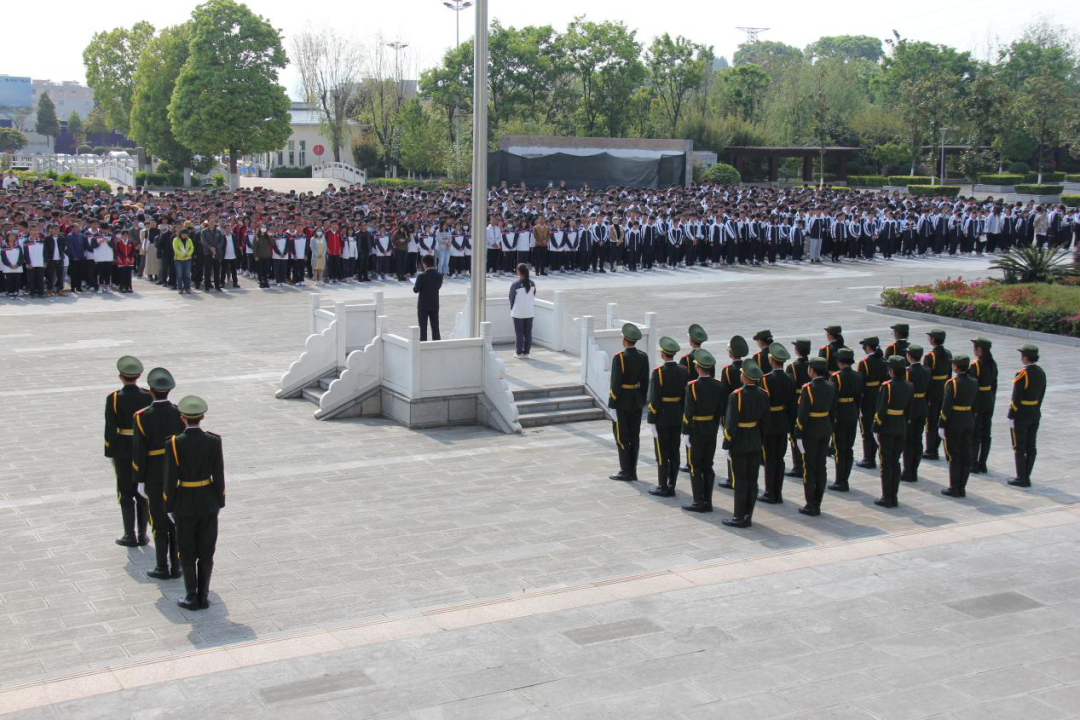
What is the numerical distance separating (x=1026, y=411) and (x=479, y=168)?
22.1ft

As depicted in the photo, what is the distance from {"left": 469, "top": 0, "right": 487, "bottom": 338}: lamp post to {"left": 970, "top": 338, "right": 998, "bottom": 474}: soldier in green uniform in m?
5.80

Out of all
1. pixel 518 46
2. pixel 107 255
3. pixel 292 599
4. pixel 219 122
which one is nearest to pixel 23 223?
pixel 107 255

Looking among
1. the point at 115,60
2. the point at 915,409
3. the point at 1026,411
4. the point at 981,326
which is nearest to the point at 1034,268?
the point at 981,326

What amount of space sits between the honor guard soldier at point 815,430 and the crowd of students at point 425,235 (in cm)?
938

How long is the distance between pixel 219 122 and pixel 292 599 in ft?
149

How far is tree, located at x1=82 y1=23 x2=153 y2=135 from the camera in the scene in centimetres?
6419

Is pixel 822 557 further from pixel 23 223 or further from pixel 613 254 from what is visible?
pixel 613 254

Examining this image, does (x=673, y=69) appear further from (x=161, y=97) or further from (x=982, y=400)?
(x=982, y=400)

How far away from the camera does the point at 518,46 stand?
59.9 metres

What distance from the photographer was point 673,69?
6369cm

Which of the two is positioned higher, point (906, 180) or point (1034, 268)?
point (906, 180)

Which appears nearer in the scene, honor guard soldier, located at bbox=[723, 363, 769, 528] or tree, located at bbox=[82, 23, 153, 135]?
honor guard soldier, located at bbox=[723, 363, 769, 528]

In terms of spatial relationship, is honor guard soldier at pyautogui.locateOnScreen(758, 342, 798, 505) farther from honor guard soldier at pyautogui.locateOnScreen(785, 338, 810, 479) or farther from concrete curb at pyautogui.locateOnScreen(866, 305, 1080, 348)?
concrete curb at pyautogui.locateOnScreen(866, 305, 1080, 348)

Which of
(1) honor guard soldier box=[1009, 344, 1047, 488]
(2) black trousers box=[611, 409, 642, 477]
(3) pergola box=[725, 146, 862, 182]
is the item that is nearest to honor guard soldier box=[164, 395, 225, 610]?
(2) black trousers box=[611, 409, 642, 477]
